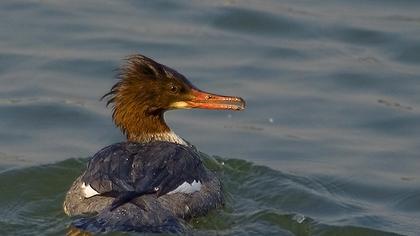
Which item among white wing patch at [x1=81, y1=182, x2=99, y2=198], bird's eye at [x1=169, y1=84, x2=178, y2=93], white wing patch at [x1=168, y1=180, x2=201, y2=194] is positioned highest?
bird's eye at [x1=169, y1=84, x2=178, y2=93]

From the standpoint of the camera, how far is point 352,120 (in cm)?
1316

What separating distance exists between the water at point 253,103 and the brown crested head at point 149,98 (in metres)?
0.78

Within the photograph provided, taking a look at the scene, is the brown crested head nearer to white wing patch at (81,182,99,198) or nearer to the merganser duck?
the merganser duck

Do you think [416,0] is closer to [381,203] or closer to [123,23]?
[123,23]

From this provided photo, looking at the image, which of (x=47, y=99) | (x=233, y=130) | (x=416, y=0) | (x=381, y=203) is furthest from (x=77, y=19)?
(x=381, y=203)

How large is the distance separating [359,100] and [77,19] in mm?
3715

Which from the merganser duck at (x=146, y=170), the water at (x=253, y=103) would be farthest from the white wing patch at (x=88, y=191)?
the water at (x=253, y=103)

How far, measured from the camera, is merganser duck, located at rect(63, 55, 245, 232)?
999 cm

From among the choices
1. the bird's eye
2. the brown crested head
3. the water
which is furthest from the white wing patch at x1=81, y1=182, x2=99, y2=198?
the bird's eye

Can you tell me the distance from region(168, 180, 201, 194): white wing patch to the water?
260mm

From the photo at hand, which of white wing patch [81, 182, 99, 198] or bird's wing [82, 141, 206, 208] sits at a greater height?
bird's wing [82, 141, 206, 208]

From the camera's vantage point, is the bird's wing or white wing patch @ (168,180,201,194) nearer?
the bird's wing

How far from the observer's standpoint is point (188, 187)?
35.3 ft

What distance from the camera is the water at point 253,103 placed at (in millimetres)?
11422
